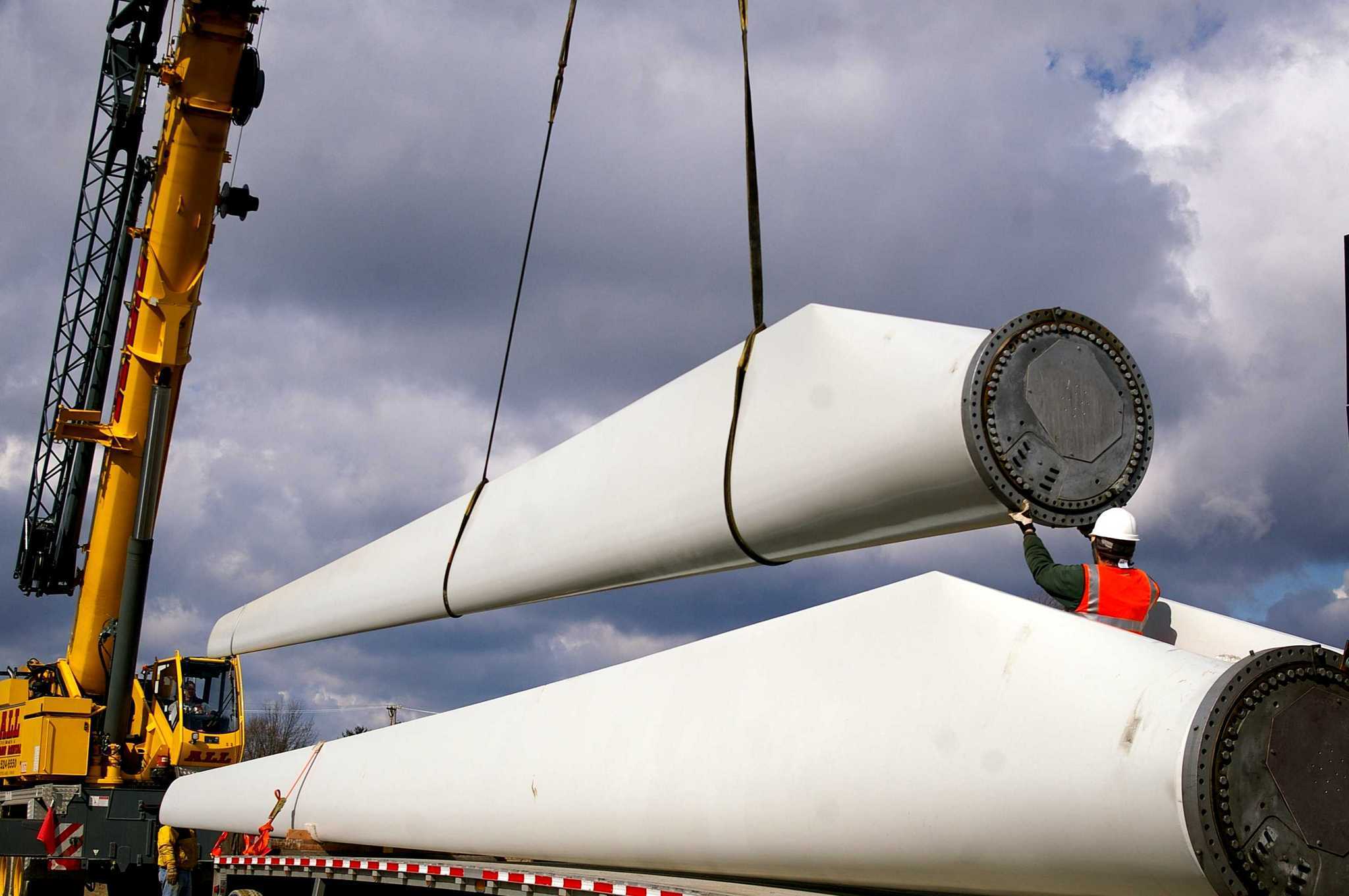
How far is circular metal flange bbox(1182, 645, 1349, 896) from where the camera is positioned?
2.69 meters

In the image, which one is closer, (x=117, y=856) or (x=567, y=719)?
(x=567, y=719)

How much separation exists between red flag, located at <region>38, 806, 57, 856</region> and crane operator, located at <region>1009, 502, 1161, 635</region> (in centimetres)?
1028

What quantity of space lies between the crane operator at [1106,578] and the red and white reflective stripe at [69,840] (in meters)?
10.3

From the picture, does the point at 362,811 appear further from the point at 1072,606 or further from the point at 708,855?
the point at 1072,606

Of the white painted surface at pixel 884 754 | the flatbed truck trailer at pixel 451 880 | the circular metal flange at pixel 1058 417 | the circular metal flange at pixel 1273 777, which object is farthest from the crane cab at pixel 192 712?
the circular metal flange at pixel 1273 777

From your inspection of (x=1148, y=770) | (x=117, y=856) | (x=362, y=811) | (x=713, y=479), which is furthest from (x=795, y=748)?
(x=117, y=856)

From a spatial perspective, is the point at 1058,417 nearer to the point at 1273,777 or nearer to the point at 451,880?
the point at 1273,777

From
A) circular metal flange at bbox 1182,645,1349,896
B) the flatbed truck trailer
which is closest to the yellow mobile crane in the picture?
the flatbed truck trailer

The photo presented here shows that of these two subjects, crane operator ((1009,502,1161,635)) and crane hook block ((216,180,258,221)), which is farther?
crane hook block ((216,180,258,221))

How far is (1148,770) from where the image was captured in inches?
109

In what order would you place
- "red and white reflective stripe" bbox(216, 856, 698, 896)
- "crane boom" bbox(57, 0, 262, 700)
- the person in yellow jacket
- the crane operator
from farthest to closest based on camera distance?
the person in yellow jacket
"crane boom" bbox(57, 0, 262, 700)
"red and white reflective stripe" bbox(216, 856, 698, 896)
the crane operator

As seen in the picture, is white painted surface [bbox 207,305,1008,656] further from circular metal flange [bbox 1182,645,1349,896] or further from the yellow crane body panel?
the yellow crane body panel

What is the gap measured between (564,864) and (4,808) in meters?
9.20

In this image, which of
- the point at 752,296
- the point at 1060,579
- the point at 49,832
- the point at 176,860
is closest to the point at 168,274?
the point at 176,860
